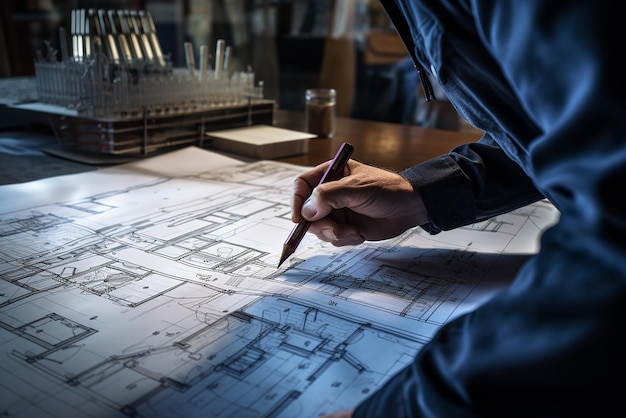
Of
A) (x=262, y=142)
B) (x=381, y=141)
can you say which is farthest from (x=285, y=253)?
(x=381, y=141)

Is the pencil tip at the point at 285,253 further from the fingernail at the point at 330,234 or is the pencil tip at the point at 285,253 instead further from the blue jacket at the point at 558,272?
the blue jacket at the point at 558,272

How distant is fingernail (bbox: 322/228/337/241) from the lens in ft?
2.39

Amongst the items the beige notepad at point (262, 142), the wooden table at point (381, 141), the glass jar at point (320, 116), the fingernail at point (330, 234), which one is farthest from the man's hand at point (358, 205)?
the glass jar at point (320, 116)

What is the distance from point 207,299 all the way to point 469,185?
0.41m

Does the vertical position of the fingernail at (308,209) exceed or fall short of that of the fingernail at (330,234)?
it exceeds it

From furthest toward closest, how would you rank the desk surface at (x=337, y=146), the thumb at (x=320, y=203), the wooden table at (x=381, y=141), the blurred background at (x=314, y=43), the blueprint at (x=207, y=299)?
the blurred background at (x=314, y=43), the wooden table at (x=381, y=141), the desk surface at (x=337, y=146), the thumb at (x=320, y=203), the blueprint at (x=207, y=299)

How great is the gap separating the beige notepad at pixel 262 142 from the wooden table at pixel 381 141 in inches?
0.9

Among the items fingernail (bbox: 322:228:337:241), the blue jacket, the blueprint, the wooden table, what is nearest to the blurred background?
the wooden table

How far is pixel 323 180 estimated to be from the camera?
74 centimetres

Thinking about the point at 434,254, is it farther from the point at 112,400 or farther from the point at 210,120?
the point at 210,120

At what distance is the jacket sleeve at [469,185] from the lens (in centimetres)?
76

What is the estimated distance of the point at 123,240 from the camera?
30.5 inches

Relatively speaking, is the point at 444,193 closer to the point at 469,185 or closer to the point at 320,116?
the point at 469,185

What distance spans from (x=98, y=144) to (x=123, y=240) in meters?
0.46
